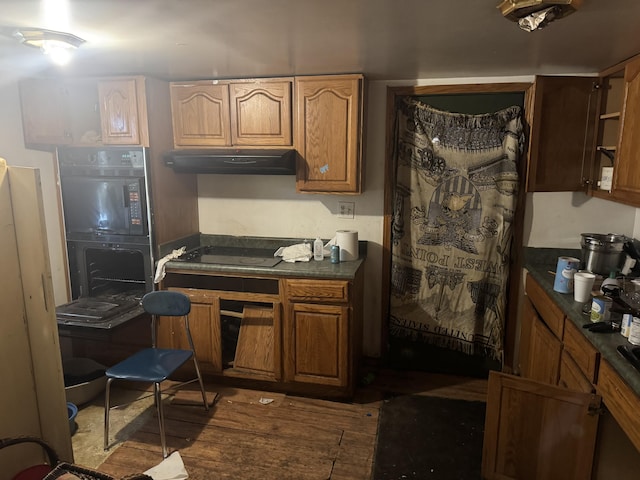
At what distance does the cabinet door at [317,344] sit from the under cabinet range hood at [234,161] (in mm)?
917

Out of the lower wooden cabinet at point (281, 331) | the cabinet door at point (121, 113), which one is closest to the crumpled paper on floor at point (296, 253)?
the lower wooden cabinet at point (281, 331)

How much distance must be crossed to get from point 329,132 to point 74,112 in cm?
182

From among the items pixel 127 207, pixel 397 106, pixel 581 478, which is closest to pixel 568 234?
pixel 397 106

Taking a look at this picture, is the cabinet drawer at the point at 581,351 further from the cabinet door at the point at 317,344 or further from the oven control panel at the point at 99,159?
the oven control panel at the point at 99,159

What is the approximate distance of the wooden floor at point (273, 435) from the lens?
2.31m

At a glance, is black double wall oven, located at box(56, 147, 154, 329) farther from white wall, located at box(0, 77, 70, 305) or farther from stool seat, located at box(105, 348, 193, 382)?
stool seat, located at box(105, 348, 193, 382)

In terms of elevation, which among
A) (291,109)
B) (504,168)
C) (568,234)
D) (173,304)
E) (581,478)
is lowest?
(581,478)

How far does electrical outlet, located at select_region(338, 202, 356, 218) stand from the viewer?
10.8 feet

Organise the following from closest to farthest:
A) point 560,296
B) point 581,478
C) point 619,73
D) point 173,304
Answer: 1. point 581,478
2. point 560,296
3. point 619,73
4. point 173,304

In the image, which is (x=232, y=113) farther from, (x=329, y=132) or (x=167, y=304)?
(x=167, y=304)

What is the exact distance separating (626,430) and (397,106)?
2.28 metres

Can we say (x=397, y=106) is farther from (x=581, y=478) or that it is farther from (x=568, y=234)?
(x=581, y=478)

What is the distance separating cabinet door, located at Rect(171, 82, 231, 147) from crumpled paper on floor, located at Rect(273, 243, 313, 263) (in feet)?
2.79

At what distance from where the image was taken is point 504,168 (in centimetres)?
293
